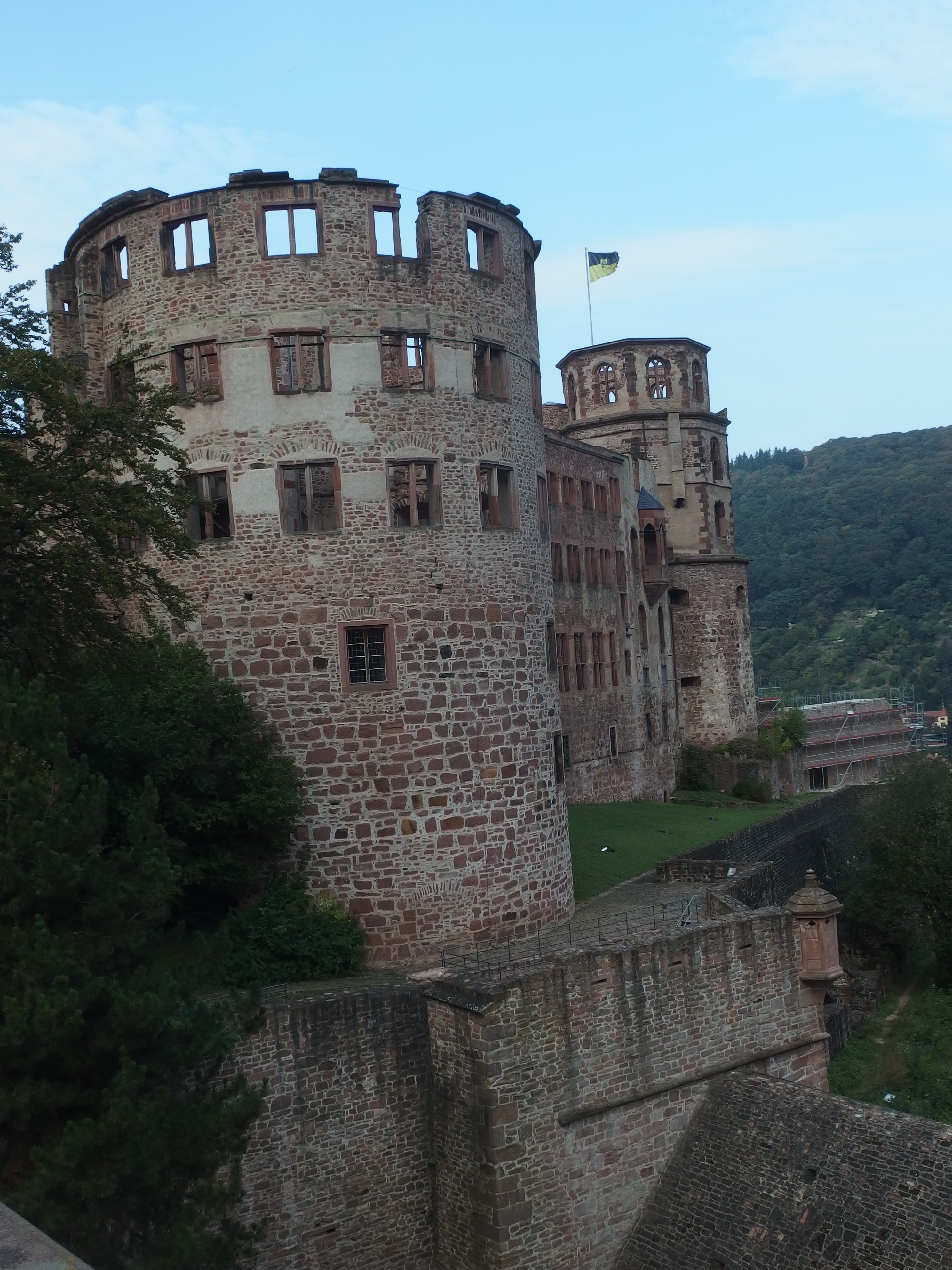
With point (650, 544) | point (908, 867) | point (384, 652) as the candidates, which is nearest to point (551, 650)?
point (384, 652)

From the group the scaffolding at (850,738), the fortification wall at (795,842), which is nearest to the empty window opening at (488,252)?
the fortification wall at (795,842)

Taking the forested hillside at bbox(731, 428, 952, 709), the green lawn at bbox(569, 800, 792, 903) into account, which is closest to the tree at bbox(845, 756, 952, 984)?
the green lawn at bbox(569, 800, 792, 903)

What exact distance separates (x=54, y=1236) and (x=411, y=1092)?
6.25 meters

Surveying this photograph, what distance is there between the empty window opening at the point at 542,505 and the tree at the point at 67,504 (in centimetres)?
718

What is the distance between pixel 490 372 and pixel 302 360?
3339mm

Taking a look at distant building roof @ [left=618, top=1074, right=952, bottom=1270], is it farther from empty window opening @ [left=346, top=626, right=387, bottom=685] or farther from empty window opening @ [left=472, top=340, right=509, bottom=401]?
empty window opening @ [left=472, top=340, right=509, bottom=401]

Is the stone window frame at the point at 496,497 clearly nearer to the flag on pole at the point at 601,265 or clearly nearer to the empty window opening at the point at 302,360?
the empty window opening at the point at 302,360

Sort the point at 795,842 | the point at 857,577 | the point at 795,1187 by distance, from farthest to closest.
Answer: the point at 857,577 → the point at 795,842 → the point at 795,1187

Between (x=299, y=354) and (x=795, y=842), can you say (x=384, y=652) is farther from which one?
(x=795, y=842)

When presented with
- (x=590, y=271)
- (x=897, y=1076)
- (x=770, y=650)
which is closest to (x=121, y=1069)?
(x=897, y=1076)

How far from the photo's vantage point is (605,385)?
164 ft

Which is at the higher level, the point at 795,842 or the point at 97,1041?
the point at 97,1041

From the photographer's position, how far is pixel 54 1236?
11.2 m

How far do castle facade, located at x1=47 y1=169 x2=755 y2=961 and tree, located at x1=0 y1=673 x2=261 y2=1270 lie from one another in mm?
6310
